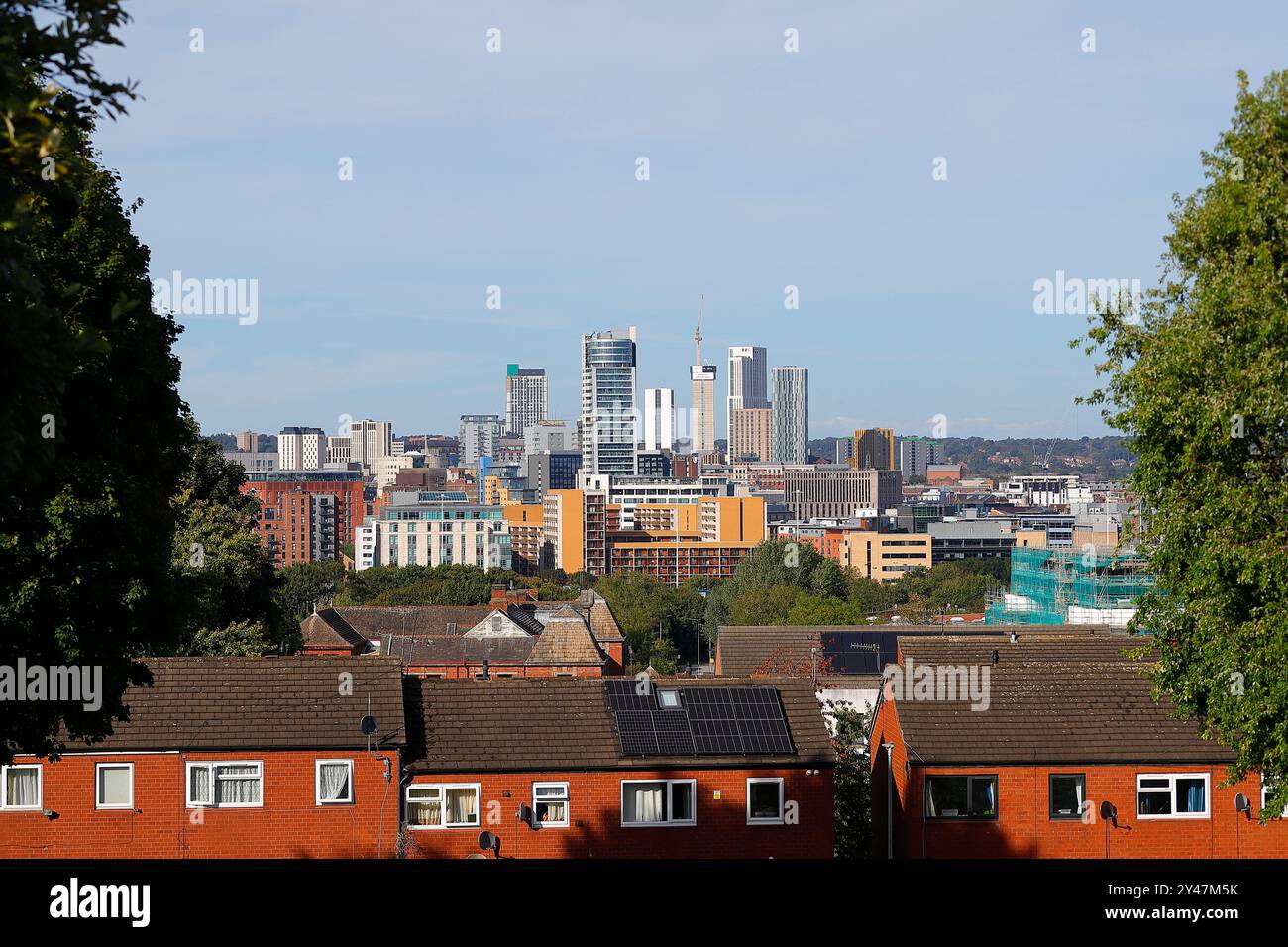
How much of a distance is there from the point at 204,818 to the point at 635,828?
22.7 feet

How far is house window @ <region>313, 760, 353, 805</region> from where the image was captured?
24.4m

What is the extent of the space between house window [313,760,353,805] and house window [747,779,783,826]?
655 centimetres

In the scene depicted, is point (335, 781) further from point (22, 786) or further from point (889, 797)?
point (889, 797)

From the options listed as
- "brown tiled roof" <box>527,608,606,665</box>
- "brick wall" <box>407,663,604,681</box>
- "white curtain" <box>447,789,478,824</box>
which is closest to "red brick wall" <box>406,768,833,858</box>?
"white curtain" <box>447,789,478,824</box>

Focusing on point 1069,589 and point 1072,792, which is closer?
point 1072,792

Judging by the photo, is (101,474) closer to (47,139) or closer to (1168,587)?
(47,139)

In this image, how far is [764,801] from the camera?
82.1 ft

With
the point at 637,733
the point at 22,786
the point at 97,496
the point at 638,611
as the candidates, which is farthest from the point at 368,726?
the point at 638,611

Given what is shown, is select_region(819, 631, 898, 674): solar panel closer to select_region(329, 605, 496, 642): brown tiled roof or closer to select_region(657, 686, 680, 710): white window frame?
select_region(329, 605, 496, 642): brown tiled roof

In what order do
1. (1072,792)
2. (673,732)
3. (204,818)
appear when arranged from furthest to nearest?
(673,732), (1072,792), (204,818)

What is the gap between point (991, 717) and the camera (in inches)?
Result: 1014

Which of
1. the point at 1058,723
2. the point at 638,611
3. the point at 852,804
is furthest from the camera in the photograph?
the point at 638,611
